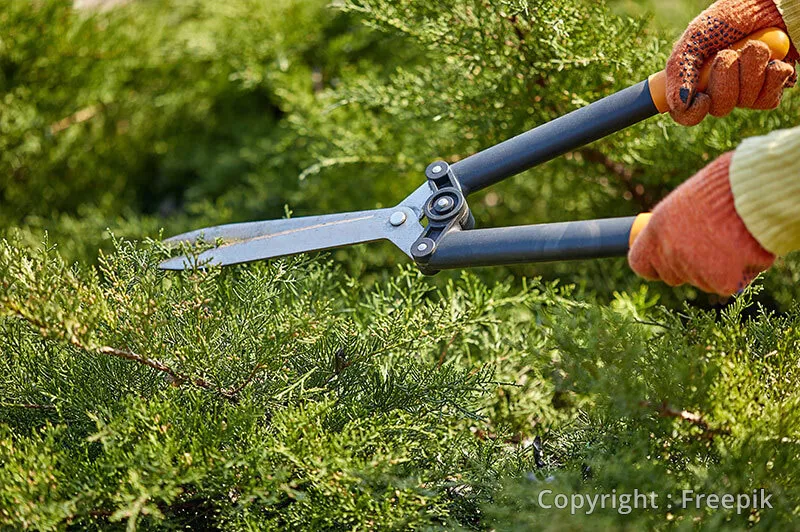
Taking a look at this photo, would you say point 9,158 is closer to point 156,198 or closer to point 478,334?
point 156,198

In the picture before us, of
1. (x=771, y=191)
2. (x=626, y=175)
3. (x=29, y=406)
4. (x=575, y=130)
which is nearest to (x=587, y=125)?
(x=575, y=130)

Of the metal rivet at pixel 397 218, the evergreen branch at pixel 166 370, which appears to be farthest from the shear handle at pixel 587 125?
the evergreen branch at pixel 166 370

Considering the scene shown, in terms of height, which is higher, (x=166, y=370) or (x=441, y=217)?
(x=441, y=217)

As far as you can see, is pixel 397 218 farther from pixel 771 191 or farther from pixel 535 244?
pixel 771 191

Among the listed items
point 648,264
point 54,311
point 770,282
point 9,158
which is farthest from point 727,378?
point 9,158

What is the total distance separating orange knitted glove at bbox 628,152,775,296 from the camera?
732mm

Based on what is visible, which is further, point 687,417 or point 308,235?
point 308,235

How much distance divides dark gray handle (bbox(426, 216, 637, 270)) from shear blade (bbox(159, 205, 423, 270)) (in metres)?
0.07

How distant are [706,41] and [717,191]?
0.32 meters

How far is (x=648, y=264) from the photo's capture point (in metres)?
0.77

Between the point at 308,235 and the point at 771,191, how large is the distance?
55 centimetres

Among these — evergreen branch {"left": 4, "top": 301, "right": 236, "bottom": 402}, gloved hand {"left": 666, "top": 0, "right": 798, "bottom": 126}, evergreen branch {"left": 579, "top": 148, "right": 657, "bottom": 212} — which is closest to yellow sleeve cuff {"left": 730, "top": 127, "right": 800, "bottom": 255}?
gloved hand {"left": 666, "top": 0, "right": 798, "bottom": 126}

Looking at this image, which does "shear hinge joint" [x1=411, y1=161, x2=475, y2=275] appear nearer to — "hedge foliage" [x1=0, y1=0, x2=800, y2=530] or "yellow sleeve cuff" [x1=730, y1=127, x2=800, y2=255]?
"hedge foliage" [x1=0, y1=0, x2=800, y2=530]

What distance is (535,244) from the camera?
Answer: 831 mm
